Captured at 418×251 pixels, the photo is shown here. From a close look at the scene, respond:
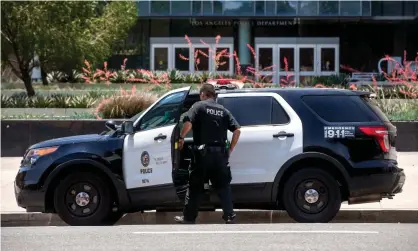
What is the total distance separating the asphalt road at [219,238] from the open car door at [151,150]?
1.94 ft

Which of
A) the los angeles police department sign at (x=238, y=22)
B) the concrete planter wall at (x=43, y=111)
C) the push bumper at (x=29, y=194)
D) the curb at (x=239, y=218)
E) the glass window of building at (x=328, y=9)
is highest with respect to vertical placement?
the glass window of building at (x=328, y=9)

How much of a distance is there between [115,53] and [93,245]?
1347 inches

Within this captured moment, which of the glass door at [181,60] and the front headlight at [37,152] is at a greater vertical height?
the glass door at [181,60]

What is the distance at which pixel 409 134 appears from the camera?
50.8 feet

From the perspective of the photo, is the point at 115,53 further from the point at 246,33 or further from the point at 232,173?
the point at 232,173

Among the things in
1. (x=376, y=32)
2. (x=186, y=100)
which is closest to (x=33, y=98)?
(x=186, y=100)

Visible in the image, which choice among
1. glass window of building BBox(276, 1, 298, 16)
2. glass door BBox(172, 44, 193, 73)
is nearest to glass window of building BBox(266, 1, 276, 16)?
glass window of building BBox(276, 1, 298, 16)

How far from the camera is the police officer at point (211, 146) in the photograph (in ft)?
26.2

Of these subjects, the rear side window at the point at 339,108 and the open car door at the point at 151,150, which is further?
the rear side window at the point at 339,108

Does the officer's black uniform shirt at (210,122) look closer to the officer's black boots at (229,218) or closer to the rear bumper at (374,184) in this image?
the officer's black boots at (229,218)

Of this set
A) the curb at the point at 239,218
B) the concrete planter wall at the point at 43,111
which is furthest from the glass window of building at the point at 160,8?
the curb at the point at 239,218

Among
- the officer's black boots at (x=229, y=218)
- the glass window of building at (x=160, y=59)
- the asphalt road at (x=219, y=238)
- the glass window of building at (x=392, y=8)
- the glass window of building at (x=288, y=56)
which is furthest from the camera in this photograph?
the glass window of building at (x=160, y=59)

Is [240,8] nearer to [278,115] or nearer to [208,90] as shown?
[278,115]

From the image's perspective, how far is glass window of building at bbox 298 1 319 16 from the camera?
3747 centimetres
